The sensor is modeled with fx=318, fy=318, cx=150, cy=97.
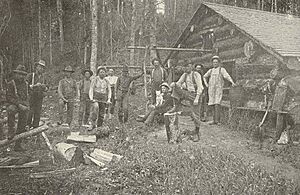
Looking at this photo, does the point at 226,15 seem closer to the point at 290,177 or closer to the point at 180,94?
the point at 180,94

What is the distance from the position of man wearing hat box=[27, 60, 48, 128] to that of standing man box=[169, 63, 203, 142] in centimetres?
339

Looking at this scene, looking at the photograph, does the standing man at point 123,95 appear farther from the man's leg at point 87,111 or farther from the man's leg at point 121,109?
the man's leg at point 87,111

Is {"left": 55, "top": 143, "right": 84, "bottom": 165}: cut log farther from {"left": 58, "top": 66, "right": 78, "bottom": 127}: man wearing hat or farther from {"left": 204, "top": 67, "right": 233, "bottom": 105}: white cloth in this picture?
{"left": 204, "top": 67, "right": 233, "bottom": 105}: white cloth

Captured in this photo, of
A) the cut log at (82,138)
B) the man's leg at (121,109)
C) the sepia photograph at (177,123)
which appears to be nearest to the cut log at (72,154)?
the sepia photograph at (177,123)

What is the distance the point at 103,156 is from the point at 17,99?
7.63ft

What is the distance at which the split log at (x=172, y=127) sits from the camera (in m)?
7.15

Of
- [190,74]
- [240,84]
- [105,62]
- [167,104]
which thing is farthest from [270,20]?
[105,62]

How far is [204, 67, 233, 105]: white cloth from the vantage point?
872 centimetres

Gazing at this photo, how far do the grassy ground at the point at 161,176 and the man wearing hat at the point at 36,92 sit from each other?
4.67 feet

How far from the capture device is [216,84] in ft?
28.8

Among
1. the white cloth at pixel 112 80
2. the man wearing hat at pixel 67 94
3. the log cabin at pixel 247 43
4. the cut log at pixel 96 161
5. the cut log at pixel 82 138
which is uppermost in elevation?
the log cabin at pixel 247 43

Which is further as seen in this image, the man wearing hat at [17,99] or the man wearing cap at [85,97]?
the man wearing cap at [85,97]

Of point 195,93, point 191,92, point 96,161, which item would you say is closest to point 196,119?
point 191,92

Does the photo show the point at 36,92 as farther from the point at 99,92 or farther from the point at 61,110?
the point at 99,92
